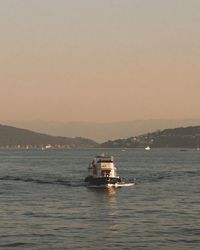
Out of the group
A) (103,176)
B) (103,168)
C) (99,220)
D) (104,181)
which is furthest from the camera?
(103,168)

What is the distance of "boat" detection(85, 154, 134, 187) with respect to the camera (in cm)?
9906

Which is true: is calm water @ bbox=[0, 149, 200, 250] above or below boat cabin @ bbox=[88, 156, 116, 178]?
below

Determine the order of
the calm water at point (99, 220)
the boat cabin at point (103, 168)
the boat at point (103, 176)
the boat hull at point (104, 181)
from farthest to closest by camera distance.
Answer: the boat cabin at point (103, 168) → the boat at point (103, 176) → the boat hull at point (104, 181) → the calm water at point (99, 220)

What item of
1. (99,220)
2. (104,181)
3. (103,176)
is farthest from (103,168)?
(99,220)

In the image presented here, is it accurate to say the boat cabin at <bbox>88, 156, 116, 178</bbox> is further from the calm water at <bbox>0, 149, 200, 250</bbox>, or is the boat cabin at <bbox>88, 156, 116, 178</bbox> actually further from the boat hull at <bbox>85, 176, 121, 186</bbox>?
the calm water at <bbox>0, 149, 200, 250</bbox>

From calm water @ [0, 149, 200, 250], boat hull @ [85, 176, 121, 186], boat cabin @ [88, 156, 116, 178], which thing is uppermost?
boat cabin @ [88, 156, 116, 178]

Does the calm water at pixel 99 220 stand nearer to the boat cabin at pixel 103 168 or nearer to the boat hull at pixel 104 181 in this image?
the boat hull at pixel 104 181

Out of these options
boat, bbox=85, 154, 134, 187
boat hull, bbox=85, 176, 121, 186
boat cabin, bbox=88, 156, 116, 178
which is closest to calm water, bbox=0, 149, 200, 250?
boat hull, bbox=85, 176, 121, 186

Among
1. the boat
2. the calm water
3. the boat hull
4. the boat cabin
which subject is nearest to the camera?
the calm water

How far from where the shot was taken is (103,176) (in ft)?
333

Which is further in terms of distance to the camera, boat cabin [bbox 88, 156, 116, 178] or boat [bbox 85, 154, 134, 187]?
boat cabin [bbox 88, 156, 116, 178]

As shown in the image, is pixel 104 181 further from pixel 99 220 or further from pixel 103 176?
pixel 99 220

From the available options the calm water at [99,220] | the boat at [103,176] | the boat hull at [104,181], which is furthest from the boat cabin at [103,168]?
the calm water at [99,220]

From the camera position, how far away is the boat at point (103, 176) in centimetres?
9906
